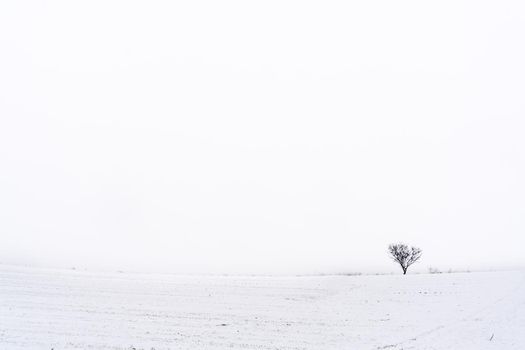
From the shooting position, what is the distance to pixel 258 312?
43000 mm

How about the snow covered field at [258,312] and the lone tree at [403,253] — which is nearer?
the snow covered field at [258,312]

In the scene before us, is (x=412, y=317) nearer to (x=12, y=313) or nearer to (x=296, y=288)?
(x=296, y=288)

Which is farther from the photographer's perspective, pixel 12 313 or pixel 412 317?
pixel 412 317

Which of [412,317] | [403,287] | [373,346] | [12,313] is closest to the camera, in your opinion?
[373,346]

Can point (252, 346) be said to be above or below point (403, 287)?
below

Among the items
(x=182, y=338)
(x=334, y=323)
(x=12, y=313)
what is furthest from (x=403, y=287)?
(x=12, y=313)

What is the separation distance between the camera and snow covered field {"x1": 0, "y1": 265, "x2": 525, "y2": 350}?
3162 centimetres

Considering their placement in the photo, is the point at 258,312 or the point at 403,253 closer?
the point at 258,312

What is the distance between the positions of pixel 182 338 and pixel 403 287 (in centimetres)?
3067

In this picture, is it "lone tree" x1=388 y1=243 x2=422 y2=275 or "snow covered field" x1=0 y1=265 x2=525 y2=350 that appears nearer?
"snow covered field" x1=0 y1=265 x2=525 y2=350

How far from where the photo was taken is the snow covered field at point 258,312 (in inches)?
1245

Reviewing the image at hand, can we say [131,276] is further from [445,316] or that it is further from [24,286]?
[445,316]

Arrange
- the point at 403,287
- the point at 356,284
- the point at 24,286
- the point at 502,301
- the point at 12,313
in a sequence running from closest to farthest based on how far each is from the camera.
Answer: the point at 12,313
the point at 502,301
the point at 24,286
the point at 403,287
the point at 356,284

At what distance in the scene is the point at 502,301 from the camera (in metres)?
45.1
